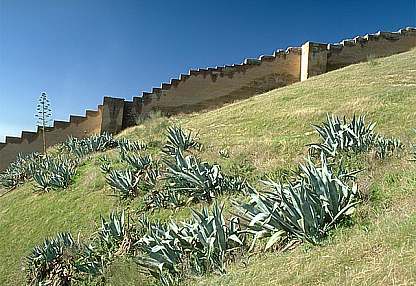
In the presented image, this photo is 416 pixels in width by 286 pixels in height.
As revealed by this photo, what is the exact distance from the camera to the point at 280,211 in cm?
564

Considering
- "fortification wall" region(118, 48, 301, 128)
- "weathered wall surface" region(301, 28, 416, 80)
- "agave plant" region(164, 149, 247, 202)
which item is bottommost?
"agave plant" region(164, 149, 247, 202)

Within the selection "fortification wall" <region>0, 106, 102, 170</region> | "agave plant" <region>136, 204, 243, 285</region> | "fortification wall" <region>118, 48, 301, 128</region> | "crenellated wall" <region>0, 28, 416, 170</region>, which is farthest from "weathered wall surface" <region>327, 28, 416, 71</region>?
"agave plant" <region>136, 204, 243, 285</region>

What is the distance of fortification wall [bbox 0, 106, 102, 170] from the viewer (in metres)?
20.9

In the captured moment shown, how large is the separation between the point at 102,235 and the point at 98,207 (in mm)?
2312

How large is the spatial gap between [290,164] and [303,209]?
14.5 feet

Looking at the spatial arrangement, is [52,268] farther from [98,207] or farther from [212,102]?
[212,102]

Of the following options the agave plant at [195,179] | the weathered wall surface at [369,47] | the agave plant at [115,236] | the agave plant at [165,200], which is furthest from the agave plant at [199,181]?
the weathered wall surface at [369,47]

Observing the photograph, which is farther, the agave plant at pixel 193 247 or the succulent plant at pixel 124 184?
the succulent plant at pixel 124 184

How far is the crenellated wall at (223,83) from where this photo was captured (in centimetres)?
2198

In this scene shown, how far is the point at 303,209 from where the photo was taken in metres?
5.43

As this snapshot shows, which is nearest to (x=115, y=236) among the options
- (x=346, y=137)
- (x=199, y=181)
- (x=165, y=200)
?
(x=165, y=200)

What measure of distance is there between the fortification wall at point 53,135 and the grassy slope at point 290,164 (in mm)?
3910

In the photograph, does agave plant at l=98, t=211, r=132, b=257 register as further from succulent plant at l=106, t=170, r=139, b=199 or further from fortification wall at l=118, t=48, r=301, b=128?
fortification wall at l=118, t=48, r=301, b=128

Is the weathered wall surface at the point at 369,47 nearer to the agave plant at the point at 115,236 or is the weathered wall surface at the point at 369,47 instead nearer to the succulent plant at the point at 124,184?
the succulent plant at the point at 124,184
